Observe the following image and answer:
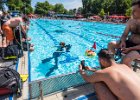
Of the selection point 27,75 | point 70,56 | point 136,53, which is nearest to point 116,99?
point 136,53

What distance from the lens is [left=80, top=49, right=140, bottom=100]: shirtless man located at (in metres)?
2.34

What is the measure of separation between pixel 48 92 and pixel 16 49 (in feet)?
9.26

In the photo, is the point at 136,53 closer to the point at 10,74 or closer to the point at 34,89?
the point at 34,89

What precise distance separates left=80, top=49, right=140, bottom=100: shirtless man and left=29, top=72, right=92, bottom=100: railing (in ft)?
3.04

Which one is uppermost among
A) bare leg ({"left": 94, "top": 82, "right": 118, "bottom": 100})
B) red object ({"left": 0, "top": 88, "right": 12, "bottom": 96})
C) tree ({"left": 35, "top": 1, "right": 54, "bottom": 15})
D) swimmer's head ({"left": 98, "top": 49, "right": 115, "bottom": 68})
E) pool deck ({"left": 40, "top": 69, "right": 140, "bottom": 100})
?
tree ({"left": 35, "top": 1, "right": 54, "bottom": 15})

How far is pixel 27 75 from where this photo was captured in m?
4.89

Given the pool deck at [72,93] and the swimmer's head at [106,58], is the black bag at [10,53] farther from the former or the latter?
the swimmer's head at [106,58]

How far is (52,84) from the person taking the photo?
3.72 m

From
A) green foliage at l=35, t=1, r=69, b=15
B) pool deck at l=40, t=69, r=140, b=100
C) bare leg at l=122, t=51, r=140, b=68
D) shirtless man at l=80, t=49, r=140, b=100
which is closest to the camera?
shirtless man at l=80, t=49, r=140, b=100

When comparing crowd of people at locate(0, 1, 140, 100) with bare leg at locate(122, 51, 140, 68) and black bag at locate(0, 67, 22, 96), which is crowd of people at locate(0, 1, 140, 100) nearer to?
bare leg at locate(122, 51, 140, 68)

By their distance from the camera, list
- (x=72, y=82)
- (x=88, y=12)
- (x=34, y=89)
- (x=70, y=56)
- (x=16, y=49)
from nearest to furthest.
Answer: (x=34, y=89), (x=72, y=82), (x=16, y=49), (x=70, y=56), (x=88, y=12)

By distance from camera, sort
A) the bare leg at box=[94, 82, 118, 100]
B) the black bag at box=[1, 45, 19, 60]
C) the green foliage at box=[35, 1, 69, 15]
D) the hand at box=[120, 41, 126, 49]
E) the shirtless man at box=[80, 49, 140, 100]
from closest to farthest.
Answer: the shirtless man at box=[80, 49, 140, 100], the bare leg at box=[94, 82, 118, 100], the hand at box=[120, 41, 126, 49], the black bag at box=[1, 45, 19, 60], the green foliage at box=[35, 1, 69, 15]

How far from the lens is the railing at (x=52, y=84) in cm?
340

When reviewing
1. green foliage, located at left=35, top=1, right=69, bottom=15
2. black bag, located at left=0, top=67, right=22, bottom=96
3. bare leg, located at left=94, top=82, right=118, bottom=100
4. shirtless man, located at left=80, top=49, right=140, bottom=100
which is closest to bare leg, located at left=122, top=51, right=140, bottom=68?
shirtless man, located at left=80, top=49, right=140, bottom=100
